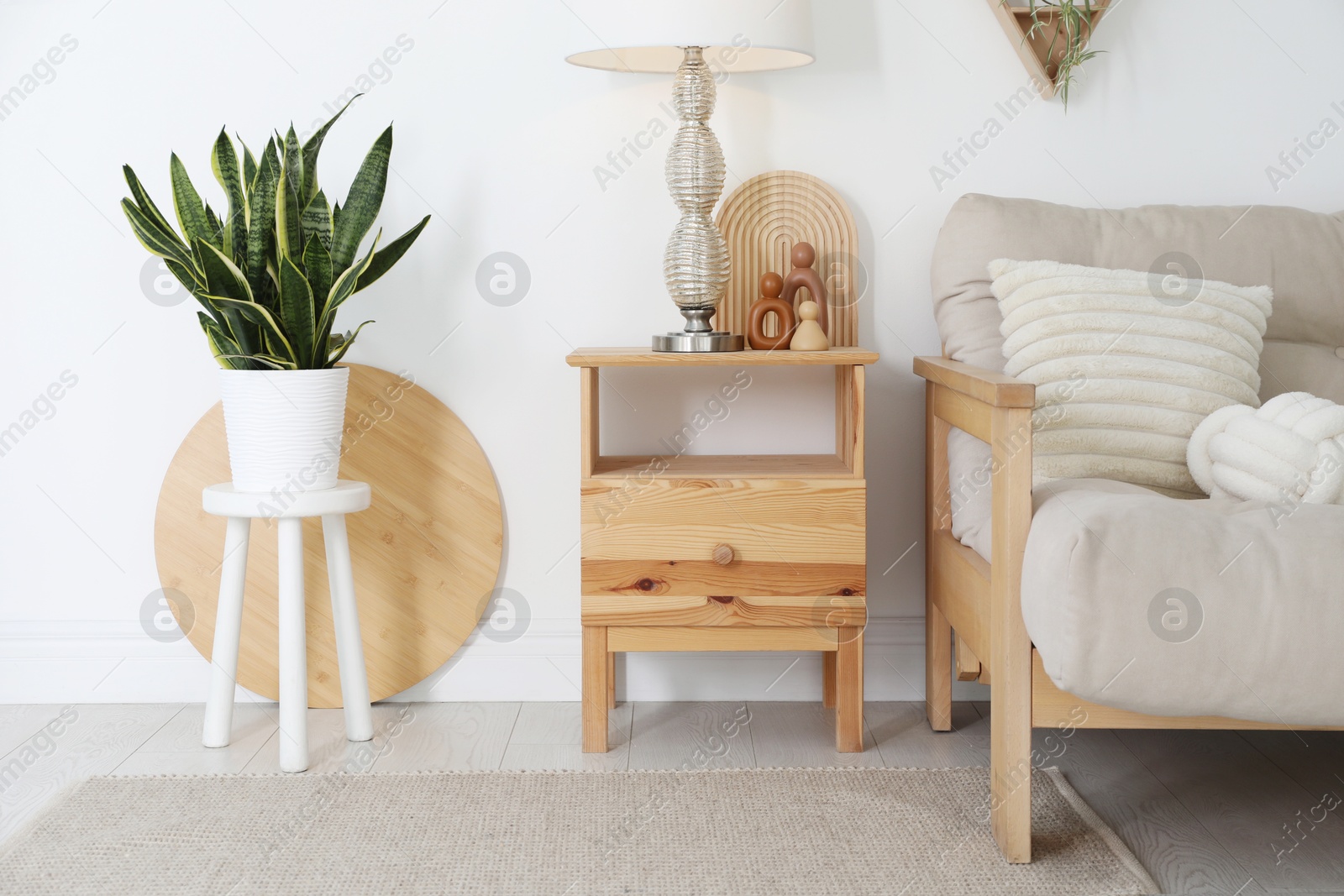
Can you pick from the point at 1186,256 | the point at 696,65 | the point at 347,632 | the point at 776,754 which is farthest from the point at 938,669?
the point at 696,65

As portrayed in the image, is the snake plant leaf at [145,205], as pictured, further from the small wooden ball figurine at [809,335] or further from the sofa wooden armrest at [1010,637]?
the sofa wooden armrest at [1010,637]

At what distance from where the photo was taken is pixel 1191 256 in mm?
1812

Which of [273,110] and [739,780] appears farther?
[273,110]

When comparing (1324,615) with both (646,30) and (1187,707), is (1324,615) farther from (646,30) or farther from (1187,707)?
(646,30)

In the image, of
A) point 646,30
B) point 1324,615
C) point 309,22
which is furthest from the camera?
point 309,22

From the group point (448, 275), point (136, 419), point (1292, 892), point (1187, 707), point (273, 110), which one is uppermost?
point (273, 110)

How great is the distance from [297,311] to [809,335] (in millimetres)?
870

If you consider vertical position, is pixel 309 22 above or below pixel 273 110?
above

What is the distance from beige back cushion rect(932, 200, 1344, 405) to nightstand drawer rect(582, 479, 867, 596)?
0.39 meters

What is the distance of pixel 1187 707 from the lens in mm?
1187

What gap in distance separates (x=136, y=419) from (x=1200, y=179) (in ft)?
7.20

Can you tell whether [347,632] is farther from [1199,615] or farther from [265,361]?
[1199,615]


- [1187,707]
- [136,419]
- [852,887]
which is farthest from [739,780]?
[136,419]

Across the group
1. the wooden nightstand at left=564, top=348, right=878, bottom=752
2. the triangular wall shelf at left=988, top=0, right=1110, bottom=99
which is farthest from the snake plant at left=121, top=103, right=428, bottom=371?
the triangular wall shelf at left=988, top=0, right=1110, bottom=99
